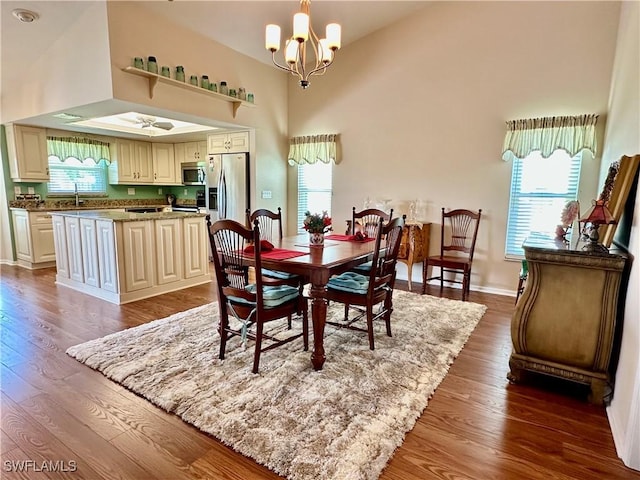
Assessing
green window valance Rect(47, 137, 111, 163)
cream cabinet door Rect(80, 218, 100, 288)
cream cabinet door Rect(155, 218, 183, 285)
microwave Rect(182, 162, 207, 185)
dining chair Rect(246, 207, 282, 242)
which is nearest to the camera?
dining chair Rect(246, 207, 282, 242)

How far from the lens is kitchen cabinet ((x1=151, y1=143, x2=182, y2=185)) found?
7.02 metres

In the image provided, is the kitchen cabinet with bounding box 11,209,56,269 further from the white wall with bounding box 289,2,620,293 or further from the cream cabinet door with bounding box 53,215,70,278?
the white wall with bounding box 289,2,620,293

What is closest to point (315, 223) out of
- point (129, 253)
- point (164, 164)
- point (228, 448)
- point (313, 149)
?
point (228, 448)

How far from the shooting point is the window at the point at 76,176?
237 inches

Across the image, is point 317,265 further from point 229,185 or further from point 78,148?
point 78,148

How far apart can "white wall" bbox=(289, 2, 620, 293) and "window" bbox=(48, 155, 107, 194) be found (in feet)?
13.7

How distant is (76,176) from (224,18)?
4121 mm

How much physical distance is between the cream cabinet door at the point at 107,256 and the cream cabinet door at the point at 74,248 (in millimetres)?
446

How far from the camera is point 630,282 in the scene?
1903 millimetres

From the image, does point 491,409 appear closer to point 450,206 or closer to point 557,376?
point 557,376

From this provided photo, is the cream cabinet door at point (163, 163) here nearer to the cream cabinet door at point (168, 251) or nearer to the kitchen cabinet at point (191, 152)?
the kitchen cabinet at point (191, 152)

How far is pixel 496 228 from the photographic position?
428 cm

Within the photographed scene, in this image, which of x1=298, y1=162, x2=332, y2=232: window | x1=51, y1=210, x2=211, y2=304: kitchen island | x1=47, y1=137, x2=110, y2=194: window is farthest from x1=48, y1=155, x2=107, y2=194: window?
x1=298, y1=162, x2=332, y2=232: window

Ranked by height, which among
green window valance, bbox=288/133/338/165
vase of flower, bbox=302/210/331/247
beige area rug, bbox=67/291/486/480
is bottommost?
beige area rug, bbox=67/291/486/480
